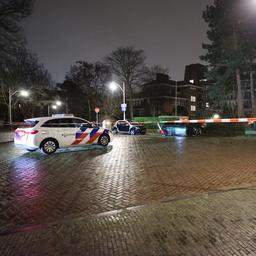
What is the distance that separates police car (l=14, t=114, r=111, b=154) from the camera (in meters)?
11.6

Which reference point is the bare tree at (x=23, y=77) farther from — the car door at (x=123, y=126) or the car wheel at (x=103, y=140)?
the car wheel at (x=103, y=140)

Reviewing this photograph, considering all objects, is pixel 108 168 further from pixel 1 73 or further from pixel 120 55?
pixel 120 55

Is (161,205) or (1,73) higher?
(1,73)

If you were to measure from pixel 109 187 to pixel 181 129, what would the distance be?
51.2 ft

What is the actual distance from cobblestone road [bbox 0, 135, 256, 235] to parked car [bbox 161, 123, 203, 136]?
402 inches

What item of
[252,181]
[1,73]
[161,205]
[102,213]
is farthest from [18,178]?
[1,73]

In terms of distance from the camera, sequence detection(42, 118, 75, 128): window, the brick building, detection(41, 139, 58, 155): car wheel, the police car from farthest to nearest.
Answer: the brick building → detection(42, 118, 75, 128): window → detection(41, 139, 58, 155): car wheel → the police car

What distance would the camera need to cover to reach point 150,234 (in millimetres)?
4055

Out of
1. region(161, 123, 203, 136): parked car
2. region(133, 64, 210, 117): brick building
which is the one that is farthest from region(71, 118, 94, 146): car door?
region(133, 64, 210, 117): brick building

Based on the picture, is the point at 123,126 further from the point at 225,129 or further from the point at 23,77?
the point at 23,77

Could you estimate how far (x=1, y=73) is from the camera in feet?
101

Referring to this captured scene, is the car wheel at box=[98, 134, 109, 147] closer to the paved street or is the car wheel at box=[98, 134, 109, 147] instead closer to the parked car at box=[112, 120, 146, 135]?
the paved street

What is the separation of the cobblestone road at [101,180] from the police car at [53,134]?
71 cm

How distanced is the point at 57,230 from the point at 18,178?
12.7ft
